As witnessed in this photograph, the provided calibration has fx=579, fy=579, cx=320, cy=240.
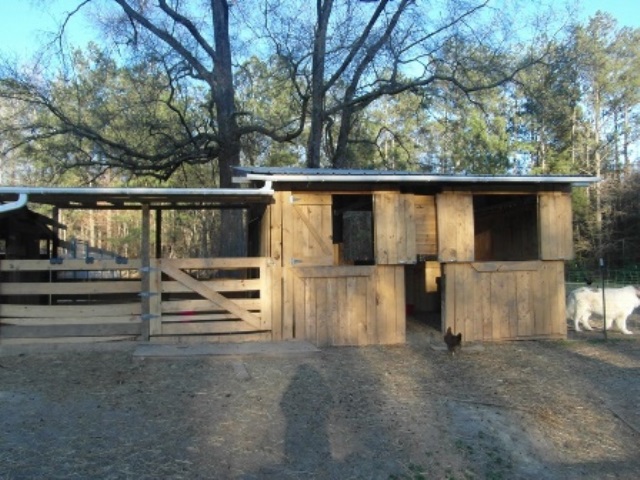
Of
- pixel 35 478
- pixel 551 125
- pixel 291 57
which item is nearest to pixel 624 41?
pixel 551 125

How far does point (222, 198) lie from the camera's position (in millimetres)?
9352

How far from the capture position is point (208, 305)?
9.38 metres

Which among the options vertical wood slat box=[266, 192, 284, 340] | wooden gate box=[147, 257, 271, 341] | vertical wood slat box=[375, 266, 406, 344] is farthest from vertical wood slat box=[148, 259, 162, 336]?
vertical wood slat box=[375, 266, 406, 344]

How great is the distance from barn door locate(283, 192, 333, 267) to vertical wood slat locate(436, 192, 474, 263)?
2.02 meters

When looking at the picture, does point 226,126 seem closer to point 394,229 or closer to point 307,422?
point 394,229

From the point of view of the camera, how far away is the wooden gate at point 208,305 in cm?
930

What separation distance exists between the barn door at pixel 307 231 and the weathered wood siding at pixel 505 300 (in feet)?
7.61

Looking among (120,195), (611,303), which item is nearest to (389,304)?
(120,195)

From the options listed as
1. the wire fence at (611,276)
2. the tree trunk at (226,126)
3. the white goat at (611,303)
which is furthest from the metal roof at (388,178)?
the wire fence at (611,276)

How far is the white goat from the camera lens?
38.1 ft

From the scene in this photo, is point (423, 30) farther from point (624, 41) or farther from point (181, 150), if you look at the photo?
point (624, 41)

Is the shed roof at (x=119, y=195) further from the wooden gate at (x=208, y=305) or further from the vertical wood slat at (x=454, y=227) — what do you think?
the vertical wood slat at (x=454, y=227)

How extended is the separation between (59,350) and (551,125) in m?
34.9

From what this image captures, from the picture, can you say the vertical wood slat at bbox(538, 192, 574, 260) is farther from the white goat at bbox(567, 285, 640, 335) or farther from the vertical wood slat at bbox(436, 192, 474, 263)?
the white goat at bbox(567, 285, 640, 335)
